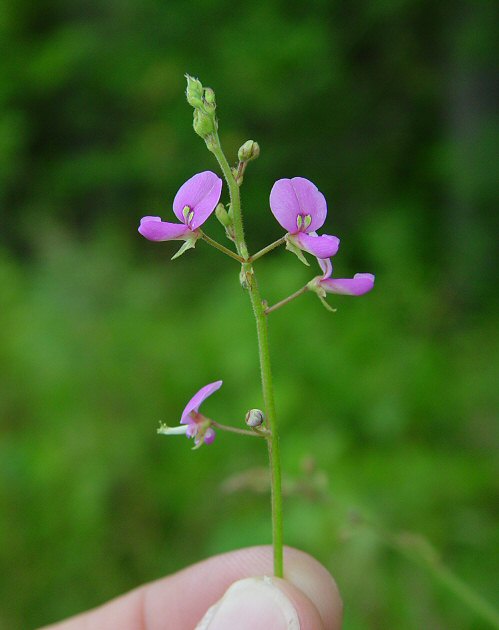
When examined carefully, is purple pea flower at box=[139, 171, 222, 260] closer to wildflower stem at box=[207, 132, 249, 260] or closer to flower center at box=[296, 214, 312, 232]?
wildflower stem at box=[207, 132, 249, 260]

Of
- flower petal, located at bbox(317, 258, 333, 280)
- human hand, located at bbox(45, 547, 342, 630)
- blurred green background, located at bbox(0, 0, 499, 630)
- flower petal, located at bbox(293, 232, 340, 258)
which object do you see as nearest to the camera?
flower petal, located at bbox(293, 232, 340, 258)

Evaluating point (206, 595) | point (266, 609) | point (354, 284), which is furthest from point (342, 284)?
point (206, 595)

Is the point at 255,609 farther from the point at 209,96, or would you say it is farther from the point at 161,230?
the point at 209,96

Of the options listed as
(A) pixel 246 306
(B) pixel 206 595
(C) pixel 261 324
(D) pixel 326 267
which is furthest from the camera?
(A) pixel 246 306

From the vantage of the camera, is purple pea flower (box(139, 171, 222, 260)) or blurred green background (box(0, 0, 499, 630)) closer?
purple pea flower (box(139, 171, 222, 260))

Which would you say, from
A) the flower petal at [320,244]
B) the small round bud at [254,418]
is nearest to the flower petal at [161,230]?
the flower petal at [320,244]

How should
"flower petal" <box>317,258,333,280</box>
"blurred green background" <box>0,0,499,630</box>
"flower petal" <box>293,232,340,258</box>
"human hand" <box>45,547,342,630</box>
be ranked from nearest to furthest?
1. "flower petal" <box>293,232,340,258</box>
2. "flower petal" <box>317,258,333,280</box>
3. "human hand" <box>45,547,342,630</box>
4. "blurred green background" <box>0,0,499,630</box>

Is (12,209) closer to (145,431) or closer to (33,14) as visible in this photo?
(33,14)

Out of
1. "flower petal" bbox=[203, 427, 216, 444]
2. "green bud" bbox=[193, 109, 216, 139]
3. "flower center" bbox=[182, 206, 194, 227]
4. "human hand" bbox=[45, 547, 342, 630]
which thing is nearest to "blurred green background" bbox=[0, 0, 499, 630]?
"human hand" bbox=[45, 547, 342, 630]
